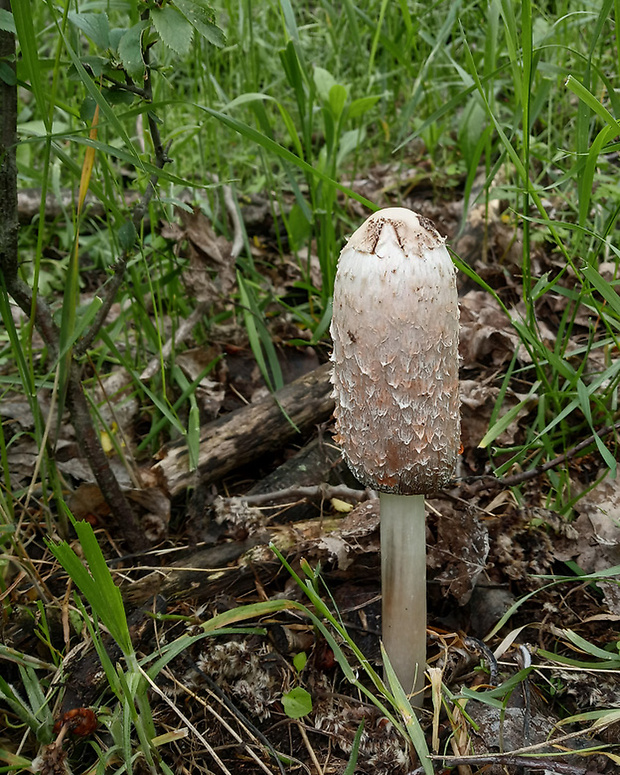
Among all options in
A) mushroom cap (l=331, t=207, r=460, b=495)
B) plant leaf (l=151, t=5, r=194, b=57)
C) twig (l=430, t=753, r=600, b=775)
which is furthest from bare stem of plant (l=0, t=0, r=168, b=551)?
twig (l=430, t=753, r=600, b=775)

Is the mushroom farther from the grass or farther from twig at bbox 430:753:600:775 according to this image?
twig at bbox 430:753:600:775

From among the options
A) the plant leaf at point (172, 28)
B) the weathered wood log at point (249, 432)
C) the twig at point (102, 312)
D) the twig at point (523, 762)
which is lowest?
the twig at point (523, 762)

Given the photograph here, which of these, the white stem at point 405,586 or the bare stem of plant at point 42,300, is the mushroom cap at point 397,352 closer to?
the white stem at point 405,586

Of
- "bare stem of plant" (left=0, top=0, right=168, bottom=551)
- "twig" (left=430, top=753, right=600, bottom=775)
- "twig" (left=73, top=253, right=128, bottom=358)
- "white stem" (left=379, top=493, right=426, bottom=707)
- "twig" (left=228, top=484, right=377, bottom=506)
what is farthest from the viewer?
"twig" (left=228, top=484, right=377, bottom=506)

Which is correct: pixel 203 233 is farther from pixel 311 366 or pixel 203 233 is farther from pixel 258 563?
pixel 258 563

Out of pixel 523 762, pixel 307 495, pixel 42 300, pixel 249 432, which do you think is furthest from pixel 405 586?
pixel 42 300

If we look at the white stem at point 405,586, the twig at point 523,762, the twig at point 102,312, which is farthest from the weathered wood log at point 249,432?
the twig at point 523,762
